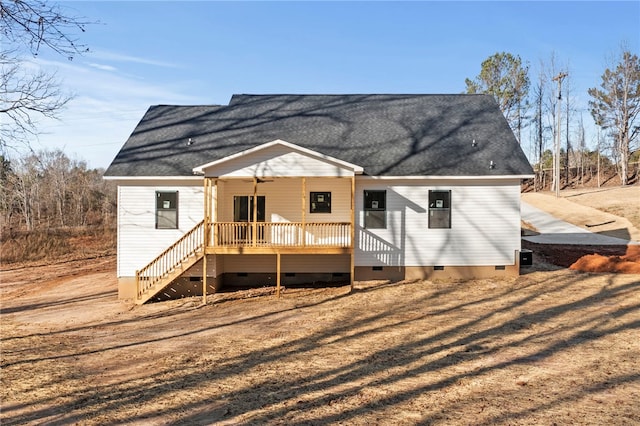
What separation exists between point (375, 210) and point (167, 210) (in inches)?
314

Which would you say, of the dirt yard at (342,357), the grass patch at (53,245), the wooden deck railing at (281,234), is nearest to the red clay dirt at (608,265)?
the dirt yard at (342,357)

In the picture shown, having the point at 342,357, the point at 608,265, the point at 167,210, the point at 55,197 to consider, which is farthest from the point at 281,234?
the point at 55,197

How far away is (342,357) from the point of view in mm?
9922

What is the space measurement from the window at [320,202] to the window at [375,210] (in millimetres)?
1560

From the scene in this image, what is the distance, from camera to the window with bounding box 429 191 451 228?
17.9 meters

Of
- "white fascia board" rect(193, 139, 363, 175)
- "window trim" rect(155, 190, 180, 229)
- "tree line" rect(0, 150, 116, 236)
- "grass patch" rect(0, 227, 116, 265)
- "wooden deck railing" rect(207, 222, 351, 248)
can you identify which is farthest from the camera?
"tree line" rect(0, 150, 116, 236)

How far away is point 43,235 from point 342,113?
26366 mm

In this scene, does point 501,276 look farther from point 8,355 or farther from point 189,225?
point 8,355

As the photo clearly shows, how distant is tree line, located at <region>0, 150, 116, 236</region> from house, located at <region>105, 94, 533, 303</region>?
28.0 meters

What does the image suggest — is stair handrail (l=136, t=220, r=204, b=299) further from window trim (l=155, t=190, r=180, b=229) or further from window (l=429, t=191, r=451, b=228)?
window (l=429, t=191, r=451, b=228)

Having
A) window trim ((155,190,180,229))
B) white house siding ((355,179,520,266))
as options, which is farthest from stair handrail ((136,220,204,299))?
white house siding ((355,179,520,266))

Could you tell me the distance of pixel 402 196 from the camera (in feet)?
58.6

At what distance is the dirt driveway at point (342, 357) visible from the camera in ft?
23.9

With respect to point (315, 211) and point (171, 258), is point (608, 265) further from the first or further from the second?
point (171, 258)
